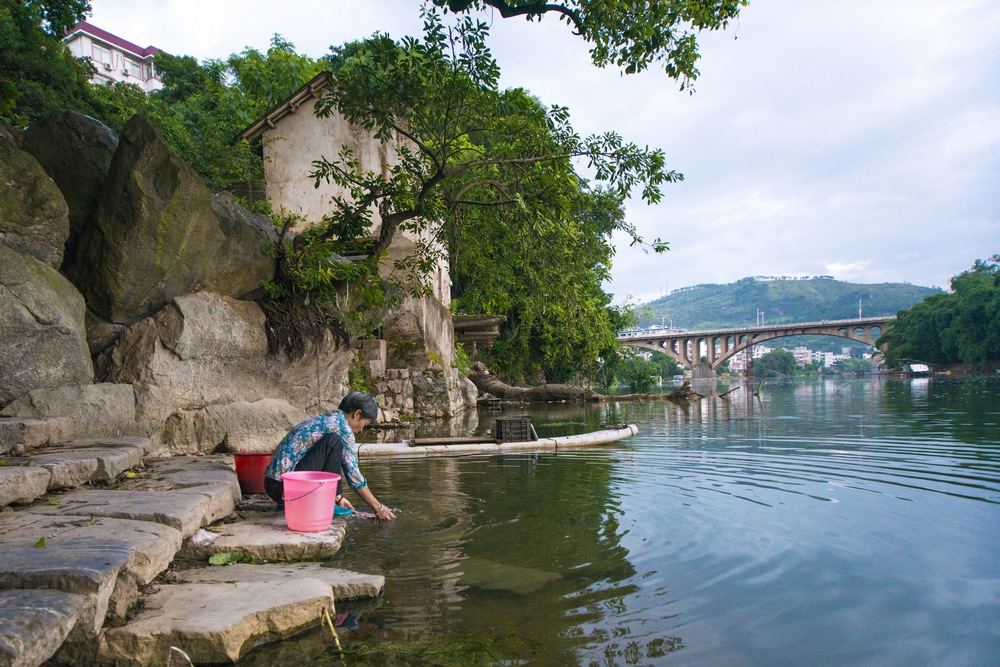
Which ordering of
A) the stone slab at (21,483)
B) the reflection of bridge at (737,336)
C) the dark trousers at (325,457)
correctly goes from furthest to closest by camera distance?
the reflection of bridge at (737,336)
the dark trousers at (325,457)
the stone slab at (21,483)

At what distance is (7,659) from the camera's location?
2338 mm

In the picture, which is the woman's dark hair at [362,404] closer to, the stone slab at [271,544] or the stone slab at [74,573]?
the stone slab at [271,544]

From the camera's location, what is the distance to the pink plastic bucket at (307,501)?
16.0 ft

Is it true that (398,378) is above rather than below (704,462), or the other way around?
above

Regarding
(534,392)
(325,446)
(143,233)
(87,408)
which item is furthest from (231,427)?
(534,392)

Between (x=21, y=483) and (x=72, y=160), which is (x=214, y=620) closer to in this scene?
(x=21, y=483)

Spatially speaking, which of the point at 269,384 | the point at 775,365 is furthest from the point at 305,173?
the point at 775,365

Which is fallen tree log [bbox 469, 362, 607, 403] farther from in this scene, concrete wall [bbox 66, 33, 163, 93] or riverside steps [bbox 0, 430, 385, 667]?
concrete wall [bbox 66, 33, 163, 93]

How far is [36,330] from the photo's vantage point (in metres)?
6.01

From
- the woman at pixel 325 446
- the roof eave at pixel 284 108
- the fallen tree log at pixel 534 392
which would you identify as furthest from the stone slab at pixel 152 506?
the fallen tree log at pixel 534 392

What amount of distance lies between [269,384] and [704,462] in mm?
6303

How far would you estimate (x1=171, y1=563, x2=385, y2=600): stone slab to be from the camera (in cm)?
393

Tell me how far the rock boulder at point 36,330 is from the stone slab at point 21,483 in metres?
1.84

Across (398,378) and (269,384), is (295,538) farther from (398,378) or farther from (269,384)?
(398,378)
